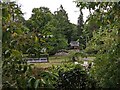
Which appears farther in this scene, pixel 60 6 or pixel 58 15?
pixel 58 15

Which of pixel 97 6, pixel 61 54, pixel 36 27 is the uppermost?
pixel 97 6

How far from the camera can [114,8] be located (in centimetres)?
136

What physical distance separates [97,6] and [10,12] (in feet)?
A: 1.88

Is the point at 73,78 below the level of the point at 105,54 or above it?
below

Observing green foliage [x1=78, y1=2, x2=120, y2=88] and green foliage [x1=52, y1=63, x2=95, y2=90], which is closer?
green foliage [x1=78, y1=2, x2=120, y2=88]

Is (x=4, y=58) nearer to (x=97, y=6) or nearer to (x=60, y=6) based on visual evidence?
(x=97, y=6)

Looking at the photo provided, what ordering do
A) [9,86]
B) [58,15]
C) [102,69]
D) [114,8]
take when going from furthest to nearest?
[102,69] < [58,15] < [114,8] < [9,86]

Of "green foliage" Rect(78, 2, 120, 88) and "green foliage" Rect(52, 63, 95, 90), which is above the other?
"green foliage" Rect(78, 2, 120, 88)

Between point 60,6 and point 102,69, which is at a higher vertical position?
point 60,6

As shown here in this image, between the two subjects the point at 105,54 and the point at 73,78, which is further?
the point at 73,78

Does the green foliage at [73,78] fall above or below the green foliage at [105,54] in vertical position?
below

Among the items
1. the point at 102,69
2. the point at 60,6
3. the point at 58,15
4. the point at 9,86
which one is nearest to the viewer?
the point at 9,86

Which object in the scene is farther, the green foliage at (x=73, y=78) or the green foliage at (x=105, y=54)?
the green foliage at (x=73, y=78)

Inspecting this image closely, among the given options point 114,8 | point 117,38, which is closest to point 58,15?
point 117,38
